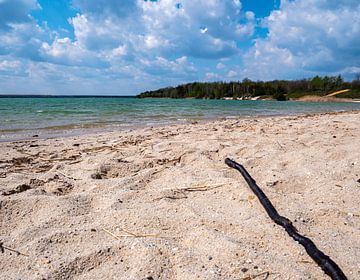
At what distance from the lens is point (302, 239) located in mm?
1833

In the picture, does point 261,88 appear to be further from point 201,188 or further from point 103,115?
point 201,188

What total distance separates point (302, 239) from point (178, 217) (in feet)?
2.87

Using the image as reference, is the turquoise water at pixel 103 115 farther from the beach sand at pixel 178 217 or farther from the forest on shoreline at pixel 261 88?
the forest on shoreline at pixel 261 88

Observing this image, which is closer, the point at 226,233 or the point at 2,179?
the point at 226,233

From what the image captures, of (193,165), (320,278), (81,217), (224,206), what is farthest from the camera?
(193,165)

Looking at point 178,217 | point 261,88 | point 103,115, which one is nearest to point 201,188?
point 178,217

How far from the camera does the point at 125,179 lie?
9.92 feet

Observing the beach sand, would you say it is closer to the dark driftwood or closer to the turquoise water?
the dark driftwood

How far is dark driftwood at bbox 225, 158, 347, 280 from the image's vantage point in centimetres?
155

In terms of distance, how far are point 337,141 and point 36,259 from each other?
459cm

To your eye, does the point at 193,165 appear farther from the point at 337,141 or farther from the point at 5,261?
the point at 337,141

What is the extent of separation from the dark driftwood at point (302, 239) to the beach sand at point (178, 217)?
0.04 meters

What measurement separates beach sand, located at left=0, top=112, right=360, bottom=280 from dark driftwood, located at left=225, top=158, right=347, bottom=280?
0.04m

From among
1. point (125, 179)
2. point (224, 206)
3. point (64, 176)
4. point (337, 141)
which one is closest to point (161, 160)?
point (125, 179)
